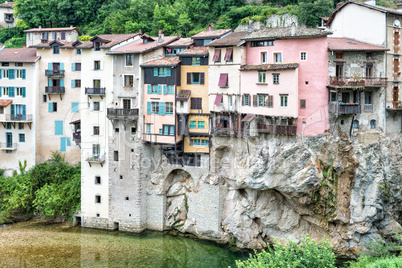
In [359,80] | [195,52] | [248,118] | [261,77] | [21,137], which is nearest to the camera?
[359,80]

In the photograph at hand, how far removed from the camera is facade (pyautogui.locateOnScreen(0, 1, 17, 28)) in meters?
83.2

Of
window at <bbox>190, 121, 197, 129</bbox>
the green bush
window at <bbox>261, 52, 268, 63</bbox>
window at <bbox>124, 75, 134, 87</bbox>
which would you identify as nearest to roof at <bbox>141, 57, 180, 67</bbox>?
window at <bbox>124, 75, 134, 87</bbox>

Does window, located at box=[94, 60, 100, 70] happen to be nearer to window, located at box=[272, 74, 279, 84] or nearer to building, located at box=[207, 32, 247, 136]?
building, located at box=[207, 32, 247, 136]

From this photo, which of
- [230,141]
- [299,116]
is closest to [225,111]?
[230,141]

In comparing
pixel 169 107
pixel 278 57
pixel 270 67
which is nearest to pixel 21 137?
pixel 169 107

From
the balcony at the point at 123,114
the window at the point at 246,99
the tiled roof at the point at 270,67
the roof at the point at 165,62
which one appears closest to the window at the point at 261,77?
the tiled roof at the point at 270,67

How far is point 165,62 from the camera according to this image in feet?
153

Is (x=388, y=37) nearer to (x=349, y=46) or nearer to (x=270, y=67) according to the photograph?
(x=349, y=46)

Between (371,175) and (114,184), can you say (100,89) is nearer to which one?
(114,184)

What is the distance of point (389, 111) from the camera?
41.7m

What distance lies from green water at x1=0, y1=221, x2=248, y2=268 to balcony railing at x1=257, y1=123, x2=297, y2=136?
37.3 feet

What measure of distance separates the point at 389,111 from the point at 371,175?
583 cm

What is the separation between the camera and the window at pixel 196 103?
153ft

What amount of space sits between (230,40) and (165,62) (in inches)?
→ 264
